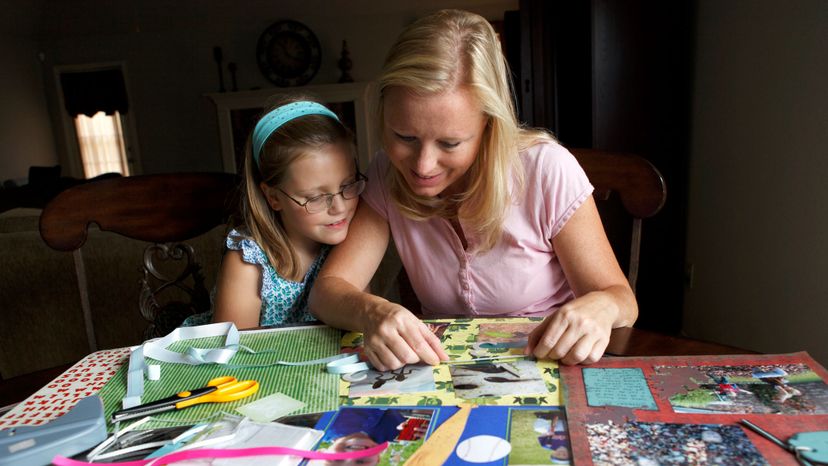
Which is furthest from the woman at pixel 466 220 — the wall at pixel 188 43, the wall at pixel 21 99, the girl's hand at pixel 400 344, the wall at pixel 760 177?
the wall at pixel 21 99

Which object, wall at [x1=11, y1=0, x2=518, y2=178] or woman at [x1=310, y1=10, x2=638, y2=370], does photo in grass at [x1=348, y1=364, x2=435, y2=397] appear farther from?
wall at [x1=11, y1=0, x2=518, y2=178]

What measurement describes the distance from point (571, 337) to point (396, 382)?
0.80ft

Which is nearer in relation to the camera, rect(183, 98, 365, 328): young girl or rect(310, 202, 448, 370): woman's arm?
rect(310, 202, 448, 370): woman's arm

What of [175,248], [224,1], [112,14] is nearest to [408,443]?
[175,248]

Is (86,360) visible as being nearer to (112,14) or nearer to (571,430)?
(571,430)

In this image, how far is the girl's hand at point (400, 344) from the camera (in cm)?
83

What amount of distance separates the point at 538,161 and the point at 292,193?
0.51m

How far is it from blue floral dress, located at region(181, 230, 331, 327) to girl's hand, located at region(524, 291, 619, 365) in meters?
0.62

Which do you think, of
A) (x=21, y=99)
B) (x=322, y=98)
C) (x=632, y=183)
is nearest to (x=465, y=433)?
(x=632, y=183)

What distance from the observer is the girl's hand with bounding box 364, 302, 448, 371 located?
0.83 m

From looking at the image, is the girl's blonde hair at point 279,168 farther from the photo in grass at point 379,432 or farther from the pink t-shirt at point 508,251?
the photo in grass at point 379,432

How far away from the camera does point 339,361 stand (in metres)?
0.85

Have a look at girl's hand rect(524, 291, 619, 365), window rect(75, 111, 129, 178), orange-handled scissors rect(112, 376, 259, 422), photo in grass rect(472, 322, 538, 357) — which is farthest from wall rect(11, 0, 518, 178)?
orange-handled scissors rect(112, 376, 259, 422)

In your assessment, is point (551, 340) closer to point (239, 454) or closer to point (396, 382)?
point (396, 382)
